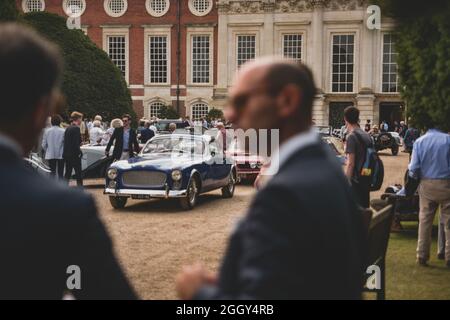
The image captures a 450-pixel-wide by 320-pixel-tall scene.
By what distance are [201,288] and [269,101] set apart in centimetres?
63

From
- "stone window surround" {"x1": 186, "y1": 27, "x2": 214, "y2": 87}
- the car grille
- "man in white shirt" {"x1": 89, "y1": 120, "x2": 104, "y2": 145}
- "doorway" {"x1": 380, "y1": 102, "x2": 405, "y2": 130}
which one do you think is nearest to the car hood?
the car grille

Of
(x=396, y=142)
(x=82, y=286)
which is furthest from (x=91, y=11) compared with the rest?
(x=82, y=286)

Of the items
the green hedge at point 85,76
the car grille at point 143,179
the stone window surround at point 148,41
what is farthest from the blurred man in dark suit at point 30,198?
the stone window surround at point 148,41

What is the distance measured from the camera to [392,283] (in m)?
7.37

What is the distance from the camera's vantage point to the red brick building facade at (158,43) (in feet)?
165

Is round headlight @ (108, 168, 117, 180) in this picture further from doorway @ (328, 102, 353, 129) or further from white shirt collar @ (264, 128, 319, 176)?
doorway @ (328, 102, 353, 129)

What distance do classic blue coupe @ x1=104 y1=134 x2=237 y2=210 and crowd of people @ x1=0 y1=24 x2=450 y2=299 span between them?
10.9 m

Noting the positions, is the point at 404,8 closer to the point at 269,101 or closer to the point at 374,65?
the point at 269,101

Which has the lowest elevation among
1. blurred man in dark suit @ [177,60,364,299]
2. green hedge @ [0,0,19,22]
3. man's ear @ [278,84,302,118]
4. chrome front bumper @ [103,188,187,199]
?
chrome front bumper @ [103,188,187,199]

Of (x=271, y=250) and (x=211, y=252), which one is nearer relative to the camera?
(x=271, y=250)

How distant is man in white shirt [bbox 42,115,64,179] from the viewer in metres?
14.9

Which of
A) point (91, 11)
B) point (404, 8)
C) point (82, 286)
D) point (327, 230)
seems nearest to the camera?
point (404, 8)

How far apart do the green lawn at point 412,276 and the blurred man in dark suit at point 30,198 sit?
524 centimetres

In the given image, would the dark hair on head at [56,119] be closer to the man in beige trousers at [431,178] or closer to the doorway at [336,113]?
the man in beige trousers at [431,178]
